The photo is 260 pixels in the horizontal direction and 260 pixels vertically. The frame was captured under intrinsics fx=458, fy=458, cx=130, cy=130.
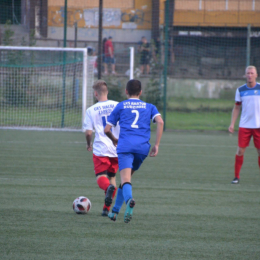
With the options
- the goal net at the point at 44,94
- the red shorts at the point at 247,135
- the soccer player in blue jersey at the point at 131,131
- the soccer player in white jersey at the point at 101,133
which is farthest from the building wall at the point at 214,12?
the soccer player in blue jersey at the point at 131,131

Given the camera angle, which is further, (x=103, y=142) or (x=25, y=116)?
(x=25, y=116)

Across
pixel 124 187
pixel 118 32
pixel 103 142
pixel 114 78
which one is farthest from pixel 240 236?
pixel 118 32

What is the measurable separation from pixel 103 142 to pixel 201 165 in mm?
4395

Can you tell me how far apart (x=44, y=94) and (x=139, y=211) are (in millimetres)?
10852

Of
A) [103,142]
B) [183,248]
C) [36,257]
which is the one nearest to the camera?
[36,257]

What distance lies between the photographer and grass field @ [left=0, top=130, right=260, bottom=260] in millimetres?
4133

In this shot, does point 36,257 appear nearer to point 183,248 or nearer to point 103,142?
point 183,248

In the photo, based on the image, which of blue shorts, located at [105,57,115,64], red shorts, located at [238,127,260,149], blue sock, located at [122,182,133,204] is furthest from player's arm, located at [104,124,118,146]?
blue shorts, located at [105,57,115,64]

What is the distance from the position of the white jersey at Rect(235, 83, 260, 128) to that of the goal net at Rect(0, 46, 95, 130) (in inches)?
318

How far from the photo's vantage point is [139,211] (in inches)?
226

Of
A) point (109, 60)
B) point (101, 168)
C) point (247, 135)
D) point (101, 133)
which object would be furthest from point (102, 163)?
point (109, 60)

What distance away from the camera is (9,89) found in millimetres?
15695

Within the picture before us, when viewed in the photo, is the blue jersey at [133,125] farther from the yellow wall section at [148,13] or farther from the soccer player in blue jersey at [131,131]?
the yellow wall section at [148,13]

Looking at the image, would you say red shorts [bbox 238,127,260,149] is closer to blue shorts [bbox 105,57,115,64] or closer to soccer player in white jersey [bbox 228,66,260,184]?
soccer player in white jersey [bbox 228,66,260,184]
